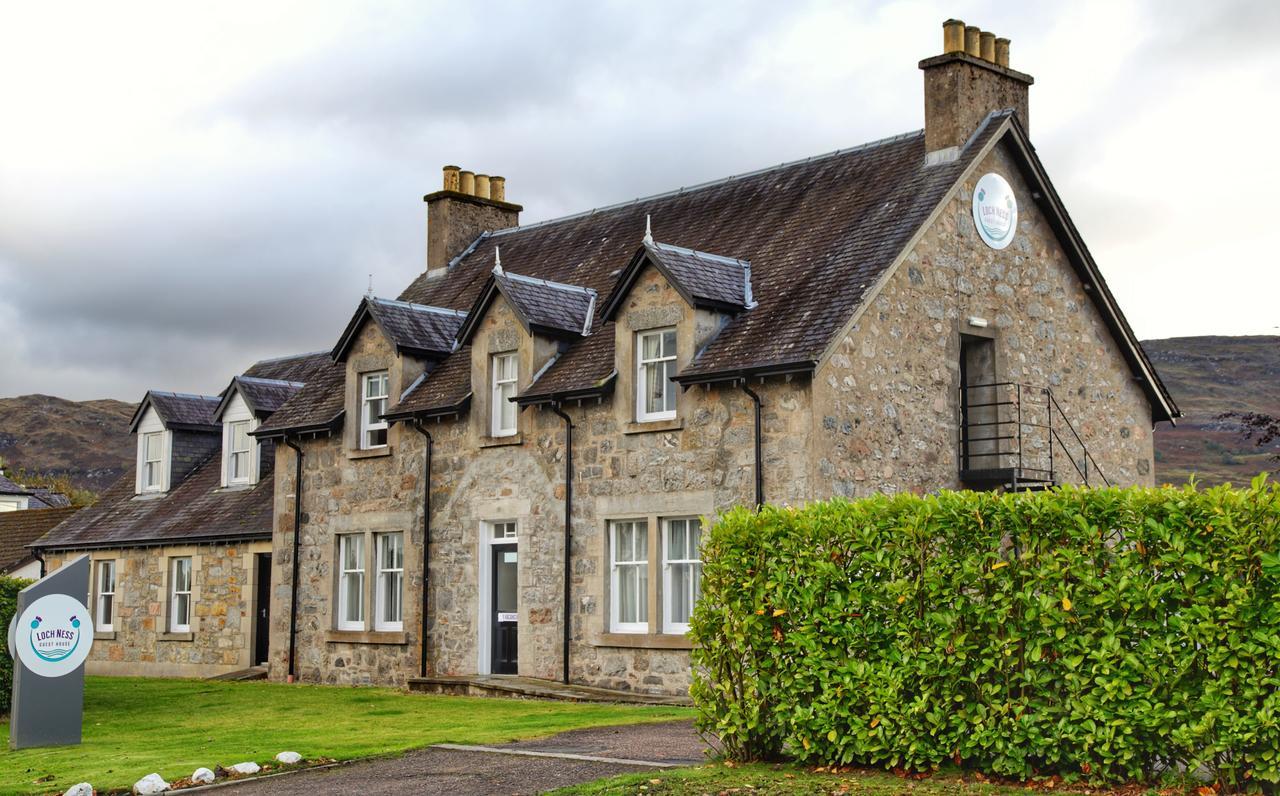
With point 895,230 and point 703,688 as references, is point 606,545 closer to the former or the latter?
point 895,230

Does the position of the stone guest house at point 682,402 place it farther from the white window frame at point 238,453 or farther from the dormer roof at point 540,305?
the white window frame at point 238,453

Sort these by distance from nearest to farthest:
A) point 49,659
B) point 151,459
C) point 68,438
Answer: point 49,659
point 151,459
point 68,438

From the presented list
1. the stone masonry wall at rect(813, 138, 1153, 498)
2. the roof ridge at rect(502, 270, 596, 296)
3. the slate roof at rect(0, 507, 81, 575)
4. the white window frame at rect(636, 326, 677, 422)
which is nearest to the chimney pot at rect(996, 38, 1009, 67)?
the stone masonry wall at rect(813, 138, 1153, 498)

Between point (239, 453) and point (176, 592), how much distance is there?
11.0ft

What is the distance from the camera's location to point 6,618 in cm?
1984

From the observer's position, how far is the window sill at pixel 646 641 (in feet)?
70.6

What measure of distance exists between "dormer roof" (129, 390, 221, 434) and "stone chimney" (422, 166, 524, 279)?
7312 millimetres

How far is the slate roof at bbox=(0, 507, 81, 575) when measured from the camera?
39938 millimetres

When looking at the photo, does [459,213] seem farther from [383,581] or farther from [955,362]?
[955,362]

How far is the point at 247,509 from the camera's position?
3152cm

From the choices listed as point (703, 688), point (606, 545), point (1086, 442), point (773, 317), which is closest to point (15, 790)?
point (703, 688)

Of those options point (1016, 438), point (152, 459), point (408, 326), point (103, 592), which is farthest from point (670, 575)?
point (152, 459)

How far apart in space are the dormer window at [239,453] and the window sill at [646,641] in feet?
43.2

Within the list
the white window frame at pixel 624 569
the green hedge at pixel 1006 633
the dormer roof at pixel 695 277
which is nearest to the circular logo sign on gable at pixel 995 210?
the dormer roof at pixel 695 277
